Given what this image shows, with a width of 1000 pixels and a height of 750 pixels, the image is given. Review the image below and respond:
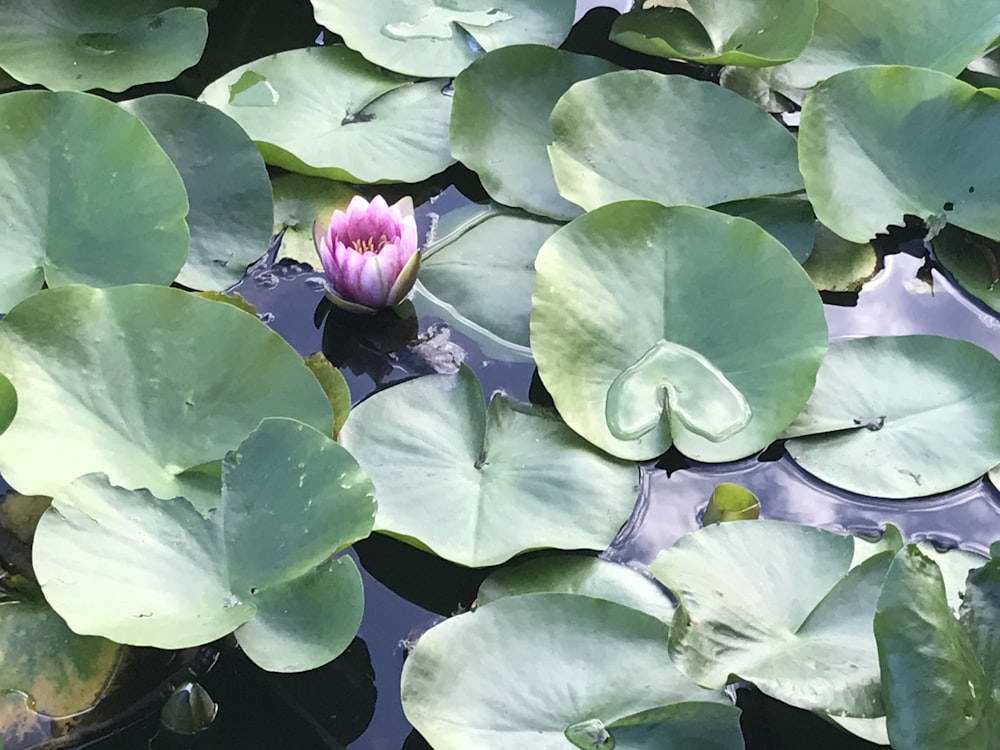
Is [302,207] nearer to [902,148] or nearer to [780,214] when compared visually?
[780,214]

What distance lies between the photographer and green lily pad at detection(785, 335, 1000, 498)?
3.54 ft

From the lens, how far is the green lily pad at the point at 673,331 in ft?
3.57

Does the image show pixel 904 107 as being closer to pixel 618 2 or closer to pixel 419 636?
pixel 618 2

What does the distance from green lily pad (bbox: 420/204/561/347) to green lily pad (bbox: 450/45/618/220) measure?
3 centimetres

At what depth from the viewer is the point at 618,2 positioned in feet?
5.53

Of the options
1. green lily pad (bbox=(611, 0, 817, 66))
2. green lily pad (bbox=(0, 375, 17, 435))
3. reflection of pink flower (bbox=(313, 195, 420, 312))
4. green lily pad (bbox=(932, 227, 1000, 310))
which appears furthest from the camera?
green lily pad (bbox=(611, 0, 817, 66))

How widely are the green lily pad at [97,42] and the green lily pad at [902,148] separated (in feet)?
2.99

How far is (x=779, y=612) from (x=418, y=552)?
37 cm

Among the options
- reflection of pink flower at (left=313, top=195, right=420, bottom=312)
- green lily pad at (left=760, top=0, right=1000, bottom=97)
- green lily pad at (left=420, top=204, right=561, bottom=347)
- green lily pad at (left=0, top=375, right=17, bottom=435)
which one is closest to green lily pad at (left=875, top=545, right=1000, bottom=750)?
green lily pad at (left=420, top=204, right=561, bottom=347)

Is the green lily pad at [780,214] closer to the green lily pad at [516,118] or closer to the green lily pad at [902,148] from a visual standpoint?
the green lily pad at [902,148]

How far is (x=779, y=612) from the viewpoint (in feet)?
2.97

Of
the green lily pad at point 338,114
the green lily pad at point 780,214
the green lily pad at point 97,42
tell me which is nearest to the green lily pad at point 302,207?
the green lily pad at point 338,114

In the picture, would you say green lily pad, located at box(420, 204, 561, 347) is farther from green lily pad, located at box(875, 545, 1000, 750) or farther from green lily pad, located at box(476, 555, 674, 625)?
green lily pad, located at box(875, 545, 1000, 750)

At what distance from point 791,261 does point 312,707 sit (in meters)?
0.71
